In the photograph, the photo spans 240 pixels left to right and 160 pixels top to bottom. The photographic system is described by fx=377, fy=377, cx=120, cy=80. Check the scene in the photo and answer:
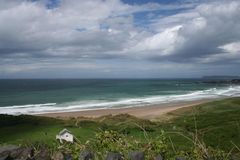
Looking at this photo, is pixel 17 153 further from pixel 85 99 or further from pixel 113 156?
pixel 85 99

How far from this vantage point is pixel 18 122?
3173 centimetres

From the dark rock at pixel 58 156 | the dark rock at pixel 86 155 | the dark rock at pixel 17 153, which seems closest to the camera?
the dark rock at pixel 17 153

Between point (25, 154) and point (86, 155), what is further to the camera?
point (86, 155)

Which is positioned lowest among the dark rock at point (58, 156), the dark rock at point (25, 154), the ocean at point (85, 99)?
the ocean at point (85, 99)

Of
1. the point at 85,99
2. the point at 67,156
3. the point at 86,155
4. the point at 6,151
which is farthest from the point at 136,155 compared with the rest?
the point at 85,99

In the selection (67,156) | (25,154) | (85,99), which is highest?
(25,154)

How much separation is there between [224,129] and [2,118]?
18.2m

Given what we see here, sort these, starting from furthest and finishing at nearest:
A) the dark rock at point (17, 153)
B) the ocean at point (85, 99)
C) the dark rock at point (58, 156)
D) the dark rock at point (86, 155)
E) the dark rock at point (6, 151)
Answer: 1. the ocean at point (85, 99)
2. the dark rock at point (86, 155)
3. the dark rock at point (58, 156)
4. the dark rock at point (17, 153)
5. the dark rock at point (6, 151)

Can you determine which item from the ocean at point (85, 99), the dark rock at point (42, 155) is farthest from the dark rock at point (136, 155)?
the ocean at point (85, 99)

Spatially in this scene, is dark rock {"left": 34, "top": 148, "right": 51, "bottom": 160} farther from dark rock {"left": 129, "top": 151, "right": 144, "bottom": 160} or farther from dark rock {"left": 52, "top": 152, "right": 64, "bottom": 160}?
dark rock {"left": 129, "top": 151, "right": 144, "bottom": 160}

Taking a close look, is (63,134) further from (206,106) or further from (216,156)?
(206,106)

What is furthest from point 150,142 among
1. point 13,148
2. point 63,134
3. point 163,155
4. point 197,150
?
point 63,134

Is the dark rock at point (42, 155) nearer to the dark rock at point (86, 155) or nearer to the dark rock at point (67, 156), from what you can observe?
the dark rock at point (67, 156)

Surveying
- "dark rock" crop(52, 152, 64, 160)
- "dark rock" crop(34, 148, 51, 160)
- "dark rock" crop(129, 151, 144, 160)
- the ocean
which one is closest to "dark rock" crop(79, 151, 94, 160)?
"dark rock" crop(52, 152, 64, 160)
